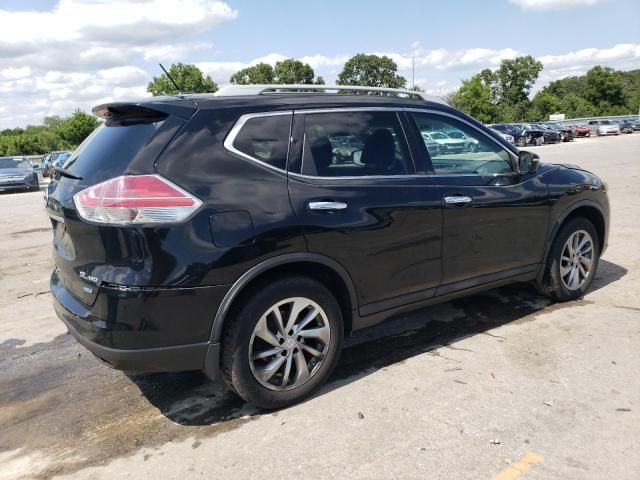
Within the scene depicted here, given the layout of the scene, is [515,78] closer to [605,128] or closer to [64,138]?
[605,128]


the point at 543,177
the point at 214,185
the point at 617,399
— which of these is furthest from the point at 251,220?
the point at 543,177

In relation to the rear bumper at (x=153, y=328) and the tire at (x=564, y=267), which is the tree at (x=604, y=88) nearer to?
the tire at (x=564, y=267)

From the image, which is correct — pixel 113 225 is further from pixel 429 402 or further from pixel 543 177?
pixel 543 177

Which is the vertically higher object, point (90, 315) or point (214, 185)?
point (214, 185)

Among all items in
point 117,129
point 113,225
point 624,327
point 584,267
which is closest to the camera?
point 113,225

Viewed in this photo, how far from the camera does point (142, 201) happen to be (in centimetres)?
283

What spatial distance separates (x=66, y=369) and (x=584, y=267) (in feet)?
14.8

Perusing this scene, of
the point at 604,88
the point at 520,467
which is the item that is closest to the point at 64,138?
the point at 520,467

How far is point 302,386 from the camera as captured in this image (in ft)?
11.1

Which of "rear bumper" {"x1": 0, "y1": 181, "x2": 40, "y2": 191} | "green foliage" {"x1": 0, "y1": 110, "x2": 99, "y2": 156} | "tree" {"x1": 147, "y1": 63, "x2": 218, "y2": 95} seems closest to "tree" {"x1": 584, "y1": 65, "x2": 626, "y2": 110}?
"tree" {"x1": 147, "y1": 63, "x2": 218, "y2": 95}

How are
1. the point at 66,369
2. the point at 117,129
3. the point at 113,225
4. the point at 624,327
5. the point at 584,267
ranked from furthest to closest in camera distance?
the point at 584,267 < the point at 624,327 < the point at 66,369 < the point at 117,129 < the point at 113,225

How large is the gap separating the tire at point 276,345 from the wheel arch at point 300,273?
2.5 inches

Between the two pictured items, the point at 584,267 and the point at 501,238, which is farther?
the point at 584,267

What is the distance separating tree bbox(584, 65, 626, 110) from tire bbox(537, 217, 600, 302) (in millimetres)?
85412
